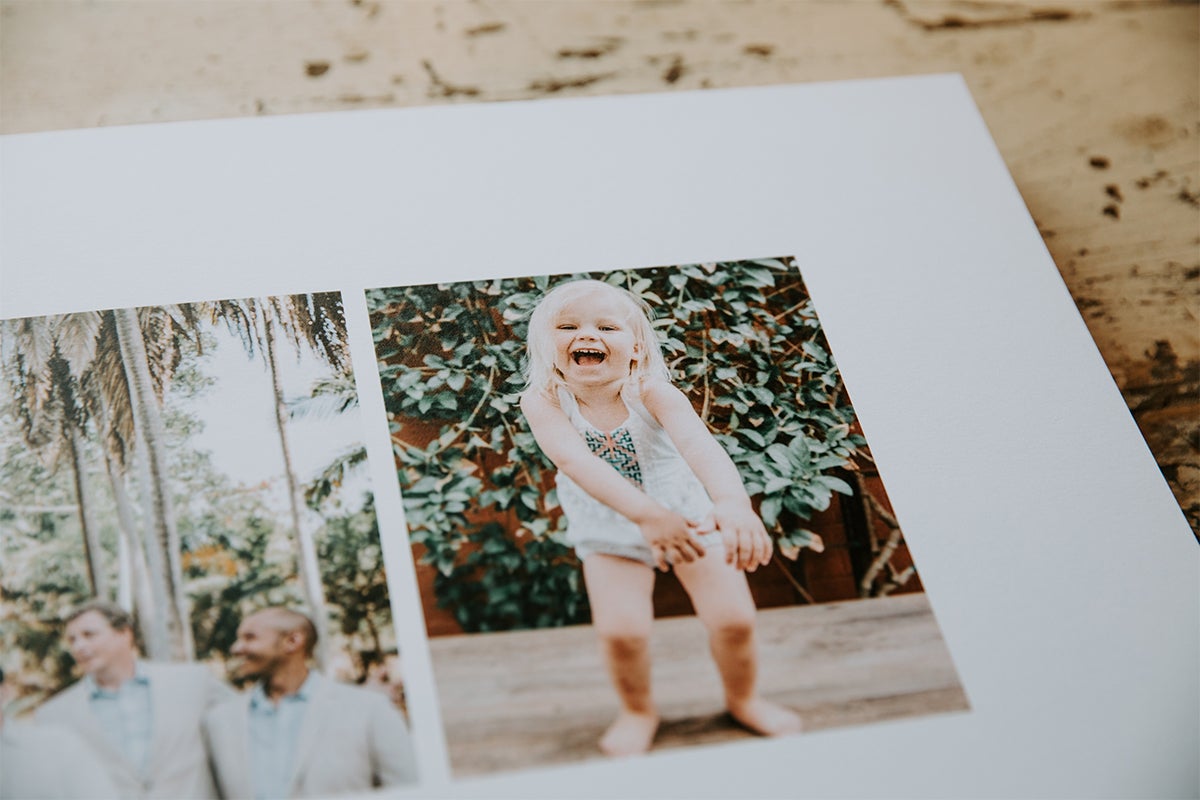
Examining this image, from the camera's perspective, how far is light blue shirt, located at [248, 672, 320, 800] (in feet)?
4.25

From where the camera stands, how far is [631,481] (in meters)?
1.51

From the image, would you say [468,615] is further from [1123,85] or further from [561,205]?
[1123,85]

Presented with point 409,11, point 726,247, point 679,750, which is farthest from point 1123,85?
point 679,750

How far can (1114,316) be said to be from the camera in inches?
78.8

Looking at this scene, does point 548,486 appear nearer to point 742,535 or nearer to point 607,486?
point 607,486

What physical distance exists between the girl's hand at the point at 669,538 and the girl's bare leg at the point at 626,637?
0.03m

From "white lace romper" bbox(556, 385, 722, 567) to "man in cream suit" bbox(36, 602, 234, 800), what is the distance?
550 mm

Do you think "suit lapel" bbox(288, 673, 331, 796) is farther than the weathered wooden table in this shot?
No

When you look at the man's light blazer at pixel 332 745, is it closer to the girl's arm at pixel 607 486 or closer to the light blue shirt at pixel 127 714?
the light blue shirt at pixel 127 714

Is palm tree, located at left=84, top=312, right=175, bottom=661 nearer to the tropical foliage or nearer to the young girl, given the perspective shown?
the tropical foliage

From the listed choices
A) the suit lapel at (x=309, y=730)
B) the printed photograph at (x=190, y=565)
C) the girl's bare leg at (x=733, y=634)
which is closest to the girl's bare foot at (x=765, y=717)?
the girl's bare leg at (x=733, y=634)

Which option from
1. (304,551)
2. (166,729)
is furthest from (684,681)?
(166,729)

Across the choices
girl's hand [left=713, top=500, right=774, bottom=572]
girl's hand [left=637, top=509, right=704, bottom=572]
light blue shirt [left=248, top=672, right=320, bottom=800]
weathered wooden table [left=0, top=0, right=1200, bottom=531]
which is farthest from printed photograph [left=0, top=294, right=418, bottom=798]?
weathered wooden table [left=0, top=0, right=1200, bottom=531]

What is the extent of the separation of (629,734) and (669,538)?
0.29 meters
